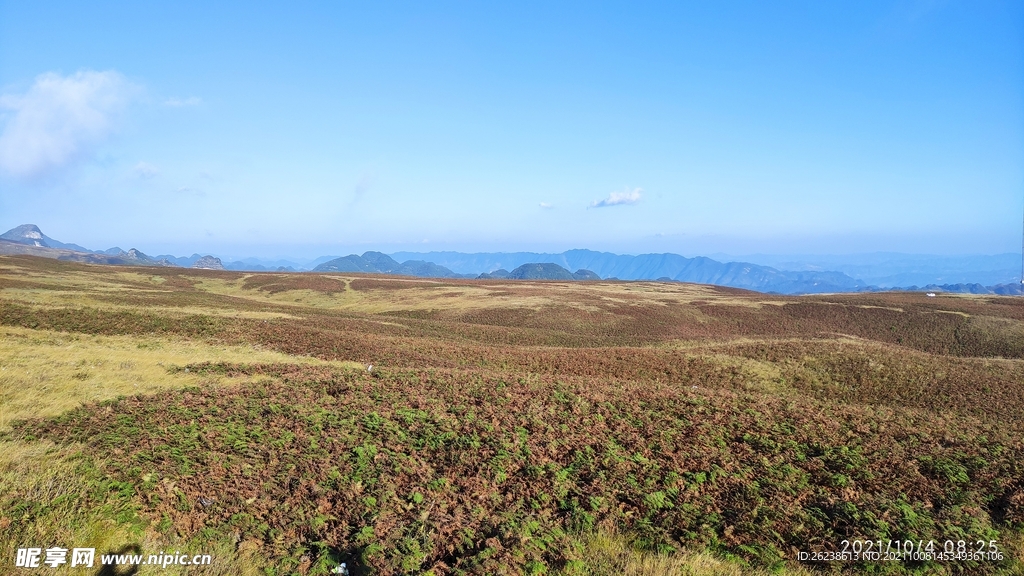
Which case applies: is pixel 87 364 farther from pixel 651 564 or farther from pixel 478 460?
pixel 651 564

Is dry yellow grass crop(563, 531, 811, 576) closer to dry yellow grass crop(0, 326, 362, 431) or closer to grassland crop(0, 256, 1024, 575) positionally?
grassland crop(0, 256, 1024, 575)

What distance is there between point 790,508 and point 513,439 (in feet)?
25.3

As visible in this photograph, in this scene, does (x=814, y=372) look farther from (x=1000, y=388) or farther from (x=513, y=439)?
(x=513, y=439)

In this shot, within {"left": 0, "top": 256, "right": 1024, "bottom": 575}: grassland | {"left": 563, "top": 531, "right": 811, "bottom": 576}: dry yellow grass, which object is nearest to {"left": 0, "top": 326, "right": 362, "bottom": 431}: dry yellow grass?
{"left": 0, "top": 256, "right": 1024, "bottom": 575}: grassland

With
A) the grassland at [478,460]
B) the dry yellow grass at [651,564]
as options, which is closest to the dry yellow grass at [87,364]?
the grassland at [478,460]

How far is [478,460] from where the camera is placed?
513 inches

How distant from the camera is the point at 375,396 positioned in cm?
1830

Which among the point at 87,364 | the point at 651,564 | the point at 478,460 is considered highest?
the point at 87,364

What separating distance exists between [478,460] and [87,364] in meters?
19.3

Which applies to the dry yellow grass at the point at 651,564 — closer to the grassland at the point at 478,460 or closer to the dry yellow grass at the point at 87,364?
the grassland at the point at 478,460

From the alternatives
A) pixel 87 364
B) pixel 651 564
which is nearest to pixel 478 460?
pixel 651 564

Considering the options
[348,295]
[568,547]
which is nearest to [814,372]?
[568,547]

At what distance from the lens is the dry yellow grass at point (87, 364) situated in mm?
15359

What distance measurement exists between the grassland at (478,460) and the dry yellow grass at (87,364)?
136 millimetres
